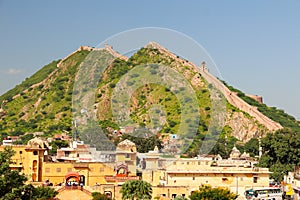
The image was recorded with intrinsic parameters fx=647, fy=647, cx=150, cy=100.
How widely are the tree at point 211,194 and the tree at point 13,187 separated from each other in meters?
6.21

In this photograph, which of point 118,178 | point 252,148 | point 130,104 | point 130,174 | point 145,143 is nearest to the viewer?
point 118,178

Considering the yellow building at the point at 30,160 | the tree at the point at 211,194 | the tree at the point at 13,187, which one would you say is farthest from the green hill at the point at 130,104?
the tree at the point at 13,187

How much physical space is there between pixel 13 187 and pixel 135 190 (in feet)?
17.0

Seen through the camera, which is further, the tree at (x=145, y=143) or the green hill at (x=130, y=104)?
the green hill at (x=130, y=104)

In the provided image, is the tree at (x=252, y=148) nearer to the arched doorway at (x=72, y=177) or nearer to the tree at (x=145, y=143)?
the tree at (x=145, y=143)

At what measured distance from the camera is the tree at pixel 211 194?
27906 mm

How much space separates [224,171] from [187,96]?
38.4 m

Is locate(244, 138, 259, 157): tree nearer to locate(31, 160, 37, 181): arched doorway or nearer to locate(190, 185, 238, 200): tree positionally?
locate(31, 160, 37, 181): arched doorway

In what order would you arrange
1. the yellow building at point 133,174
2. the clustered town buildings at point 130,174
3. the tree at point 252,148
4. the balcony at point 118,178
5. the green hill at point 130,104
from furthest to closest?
the green hill at point 130,104 < the tree at point 252,148 < the balcony at point 118,178 < the yellow building at point 133,174 < the clustered town buildings at point 130,174

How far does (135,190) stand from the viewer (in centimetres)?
2759

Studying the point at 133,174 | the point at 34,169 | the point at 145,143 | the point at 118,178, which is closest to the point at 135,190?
the point at 118,178

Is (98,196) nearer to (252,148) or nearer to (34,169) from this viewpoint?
(34,169)

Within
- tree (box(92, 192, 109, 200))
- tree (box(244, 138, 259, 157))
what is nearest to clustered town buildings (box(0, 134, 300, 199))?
tree (box(92, 192, 109, 200))

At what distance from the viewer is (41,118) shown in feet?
260
